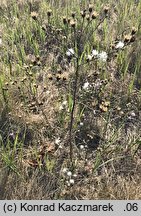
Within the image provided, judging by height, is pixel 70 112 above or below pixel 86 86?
below

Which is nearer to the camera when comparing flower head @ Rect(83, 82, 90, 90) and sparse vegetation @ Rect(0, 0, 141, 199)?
sparse vegetation @ Rect(0, 0, 141, 199)

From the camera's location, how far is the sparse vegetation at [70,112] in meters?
2.52

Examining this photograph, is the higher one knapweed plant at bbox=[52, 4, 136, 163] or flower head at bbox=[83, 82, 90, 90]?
knapweed plant at bbox=[52, 4, 136, 163]

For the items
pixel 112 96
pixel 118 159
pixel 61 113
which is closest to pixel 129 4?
pixel 112 96

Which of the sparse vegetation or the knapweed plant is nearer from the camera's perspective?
the sparse vegetation

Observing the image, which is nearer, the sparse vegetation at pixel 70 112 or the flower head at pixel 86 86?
the sparse vegetation at pixel 70 112

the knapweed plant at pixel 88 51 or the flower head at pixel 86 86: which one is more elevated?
the knapweed plant at pixel 88 51

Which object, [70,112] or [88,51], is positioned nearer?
[70,112]

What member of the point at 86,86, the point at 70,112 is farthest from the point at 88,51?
the point at 70,112

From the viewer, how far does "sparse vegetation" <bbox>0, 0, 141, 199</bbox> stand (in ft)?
8.28

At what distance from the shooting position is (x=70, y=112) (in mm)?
2838

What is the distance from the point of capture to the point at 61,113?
113 inches

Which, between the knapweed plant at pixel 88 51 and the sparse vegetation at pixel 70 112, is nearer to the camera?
the sparse vegetation at pixel 70 112

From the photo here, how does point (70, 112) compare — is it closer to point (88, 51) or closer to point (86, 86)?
point (86, 86)
